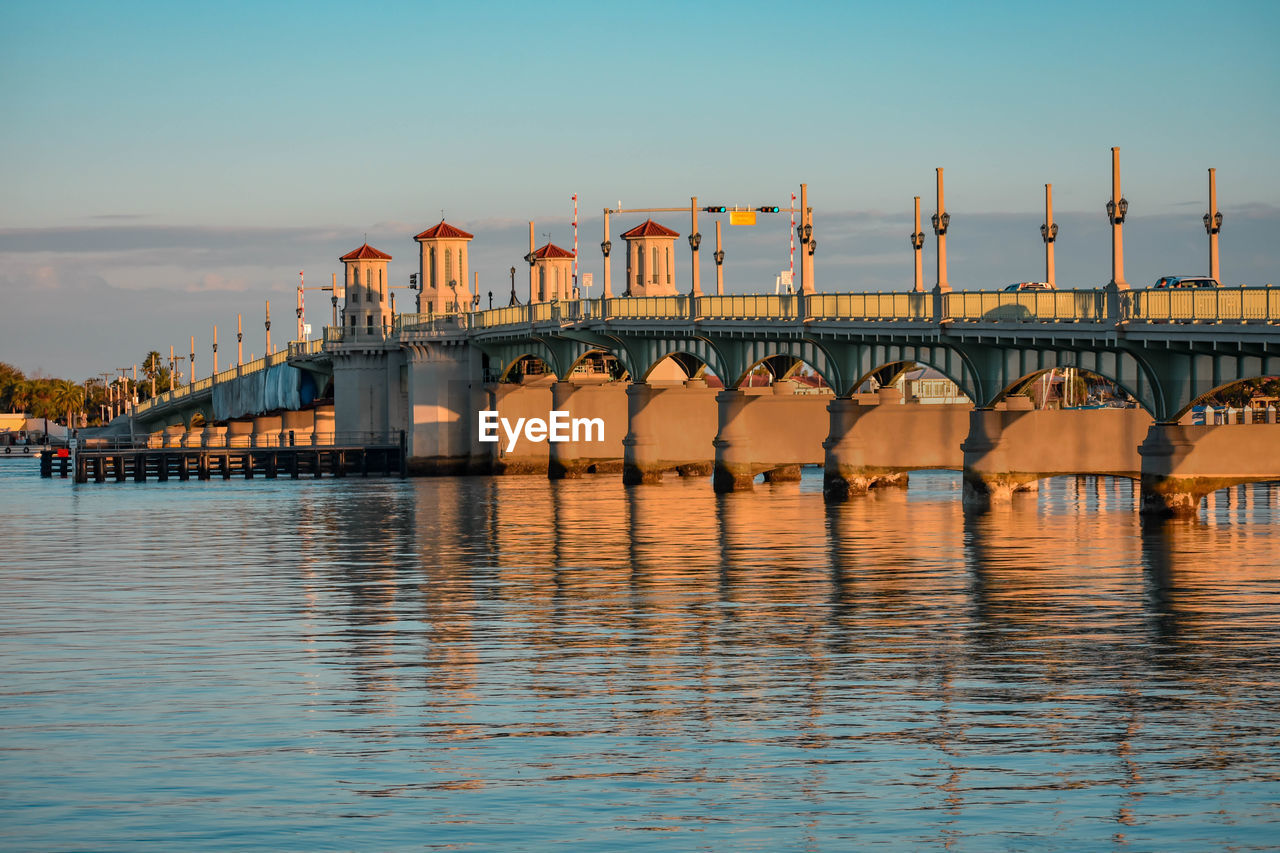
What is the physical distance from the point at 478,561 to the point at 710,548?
26.8ft

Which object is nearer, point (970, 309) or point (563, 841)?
point (563, 841)

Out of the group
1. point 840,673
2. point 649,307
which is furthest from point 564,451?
point 840,673

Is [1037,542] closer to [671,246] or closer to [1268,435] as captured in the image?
[1268,435]

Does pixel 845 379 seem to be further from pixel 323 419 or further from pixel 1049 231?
pixel 323 419

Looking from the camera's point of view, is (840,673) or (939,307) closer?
(840,673)

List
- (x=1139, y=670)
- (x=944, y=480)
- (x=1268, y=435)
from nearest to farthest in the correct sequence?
(x=1139, y=670) → (x=1268, y=435) → (x=944, y=480)

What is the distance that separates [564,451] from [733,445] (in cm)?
2424

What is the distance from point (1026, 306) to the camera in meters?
71.1

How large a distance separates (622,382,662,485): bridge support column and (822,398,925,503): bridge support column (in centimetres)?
2208

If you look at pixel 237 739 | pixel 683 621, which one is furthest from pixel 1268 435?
pixel 237 739

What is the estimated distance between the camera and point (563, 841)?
62.6 feet

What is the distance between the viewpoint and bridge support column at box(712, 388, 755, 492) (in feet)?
332

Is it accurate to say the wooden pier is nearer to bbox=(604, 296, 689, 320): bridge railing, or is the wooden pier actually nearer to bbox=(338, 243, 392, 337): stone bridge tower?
bbox=(338, 243, 392, 337): stone bridge tower

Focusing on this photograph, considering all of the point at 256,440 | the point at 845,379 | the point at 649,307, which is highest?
the point at 649,307
